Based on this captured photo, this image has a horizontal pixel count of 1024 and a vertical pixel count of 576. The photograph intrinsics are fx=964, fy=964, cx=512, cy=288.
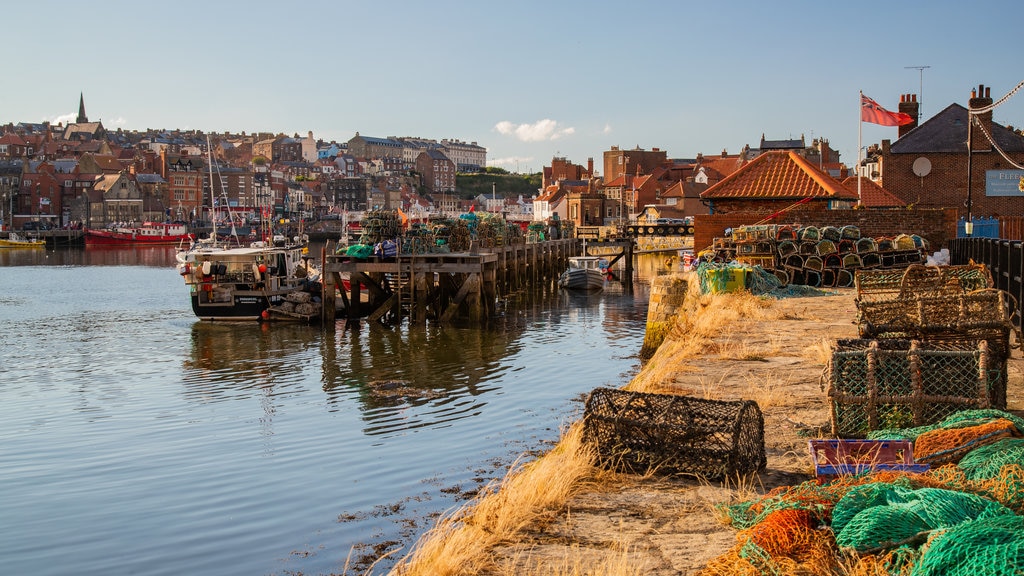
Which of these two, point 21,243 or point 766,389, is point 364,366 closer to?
point 766,389

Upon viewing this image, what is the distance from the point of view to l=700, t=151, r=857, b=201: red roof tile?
33.6 meters

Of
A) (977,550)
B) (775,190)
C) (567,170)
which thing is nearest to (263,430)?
(977,550)

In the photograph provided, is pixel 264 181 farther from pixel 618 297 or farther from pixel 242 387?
pixel 242 387

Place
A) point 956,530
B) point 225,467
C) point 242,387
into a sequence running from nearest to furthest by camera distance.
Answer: point 956,530, point 225,467, point 242,387

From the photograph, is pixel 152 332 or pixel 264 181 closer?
pixel 152 332

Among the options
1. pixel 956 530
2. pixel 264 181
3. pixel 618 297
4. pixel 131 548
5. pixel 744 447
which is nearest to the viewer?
pixel 956 530

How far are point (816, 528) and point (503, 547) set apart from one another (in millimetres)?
1931

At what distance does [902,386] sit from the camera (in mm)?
7828

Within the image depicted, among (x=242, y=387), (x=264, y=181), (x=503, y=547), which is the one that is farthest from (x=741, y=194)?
(x=264, y=181)

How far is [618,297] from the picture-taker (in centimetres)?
4456

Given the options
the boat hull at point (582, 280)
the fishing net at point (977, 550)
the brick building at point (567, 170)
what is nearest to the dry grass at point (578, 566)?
the fishing net at point (977, 550)

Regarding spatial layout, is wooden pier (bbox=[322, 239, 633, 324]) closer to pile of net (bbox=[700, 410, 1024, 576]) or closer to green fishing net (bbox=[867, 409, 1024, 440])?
green fishing net (bbox=[867, 409, 1024, 440])

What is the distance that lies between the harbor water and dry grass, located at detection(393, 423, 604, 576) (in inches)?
73.8

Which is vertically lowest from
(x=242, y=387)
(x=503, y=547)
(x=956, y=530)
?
(x=242, y=387)
